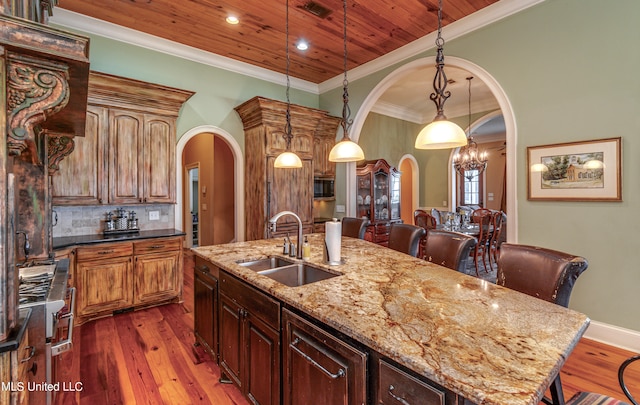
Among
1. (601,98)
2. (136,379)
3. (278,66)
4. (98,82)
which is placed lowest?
(136,379)

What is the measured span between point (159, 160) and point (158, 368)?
241cm

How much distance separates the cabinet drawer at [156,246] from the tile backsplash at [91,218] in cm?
55

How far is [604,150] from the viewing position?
2.69 m

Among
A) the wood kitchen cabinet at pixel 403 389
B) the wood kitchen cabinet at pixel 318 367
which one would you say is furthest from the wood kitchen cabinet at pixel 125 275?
the wood kitchen cabinet at pixel 403 389

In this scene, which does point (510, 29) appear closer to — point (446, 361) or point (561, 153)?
point (561, 153)

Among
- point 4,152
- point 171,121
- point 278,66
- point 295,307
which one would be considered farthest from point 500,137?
point 4,152

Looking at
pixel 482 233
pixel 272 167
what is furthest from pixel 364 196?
pixel 482 233

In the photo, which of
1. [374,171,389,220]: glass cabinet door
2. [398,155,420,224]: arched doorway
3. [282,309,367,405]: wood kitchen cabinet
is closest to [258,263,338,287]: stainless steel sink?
[282,309,367,405]: wood kitchen cabinet

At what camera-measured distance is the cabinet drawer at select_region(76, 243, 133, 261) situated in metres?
3.13

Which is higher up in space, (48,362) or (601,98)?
(601,98)

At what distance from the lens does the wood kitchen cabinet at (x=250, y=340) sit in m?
1.60

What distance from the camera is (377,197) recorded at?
5.68m

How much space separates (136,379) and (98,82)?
9.82ft

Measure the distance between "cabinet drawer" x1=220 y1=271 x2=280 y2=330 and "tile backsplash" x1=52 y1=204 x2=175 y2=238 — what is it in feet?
7.98
